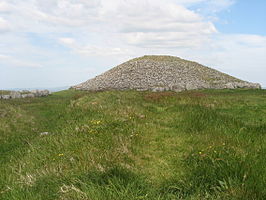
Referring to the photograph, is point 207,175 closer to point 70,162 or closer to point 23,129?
point 70,162

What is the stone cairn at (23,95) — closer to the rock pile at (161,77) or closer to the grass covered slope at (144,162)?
the rock pile at (161,77)

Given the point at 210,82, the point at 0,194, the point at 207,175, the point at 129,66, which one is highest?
the point at 129,66

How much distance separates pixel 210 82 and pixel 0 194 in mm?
45510

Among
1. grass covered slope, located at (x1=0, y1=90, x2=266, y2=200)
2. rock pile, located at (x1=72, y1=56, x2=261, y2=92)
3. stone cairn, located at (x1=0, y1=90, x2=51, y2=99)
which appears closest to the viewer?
grass covered slope, located at (x1=0, y1=90, x2=266, y2=200)

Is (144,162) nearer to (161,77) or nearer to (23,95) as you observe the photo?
(23,95)

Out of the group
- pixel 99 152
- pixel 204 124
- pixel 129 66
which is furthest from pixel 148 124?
pixel 129 66

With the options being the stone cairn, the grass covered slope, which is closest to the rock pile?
the stone cairn

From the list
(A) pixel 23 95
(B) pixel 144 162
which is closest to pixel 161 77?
(A) pixel 23 95

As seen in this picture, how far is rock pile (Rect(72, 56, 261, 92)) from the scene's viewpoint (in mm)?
45584

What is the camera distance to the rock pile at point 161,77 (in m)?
45.6

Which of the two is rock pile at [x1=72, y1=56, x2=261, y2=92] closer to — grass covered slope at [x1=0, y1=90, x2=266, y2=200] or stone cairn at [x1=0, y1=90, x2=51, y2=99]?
stone cairn at [x1=0, y1=90, x2=51, y2=99]

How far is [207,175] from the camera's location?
5758 millimetres

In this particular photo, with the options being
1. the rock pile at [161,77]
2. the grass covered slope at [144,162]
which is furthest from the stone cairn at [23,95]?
the grass covered slope at [144,162]

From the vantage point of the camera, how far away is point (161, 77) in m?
50.6
